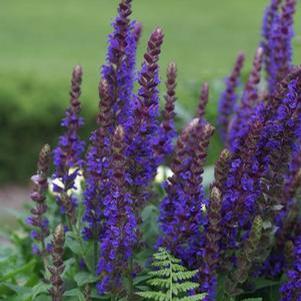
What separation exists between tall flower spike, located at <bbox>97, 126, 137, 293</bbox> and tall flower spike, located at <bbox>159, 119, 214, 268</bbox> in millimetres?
163

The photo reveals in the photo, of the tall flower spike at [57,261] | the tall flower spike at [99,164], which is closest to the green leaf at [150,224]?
the tall flower spike at [99,164]

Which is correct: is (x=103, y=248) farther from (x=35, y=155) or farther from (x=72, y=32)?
(x=72, y=32)

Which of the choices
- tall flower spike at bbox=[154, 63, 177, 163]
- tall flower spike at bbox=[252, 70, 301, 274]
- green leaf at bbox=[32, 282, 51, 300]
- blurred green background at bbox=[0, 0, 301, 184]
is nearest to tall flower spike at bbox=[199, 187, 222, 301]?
tall flower spike at bbox=[252, 70, 301, 274]

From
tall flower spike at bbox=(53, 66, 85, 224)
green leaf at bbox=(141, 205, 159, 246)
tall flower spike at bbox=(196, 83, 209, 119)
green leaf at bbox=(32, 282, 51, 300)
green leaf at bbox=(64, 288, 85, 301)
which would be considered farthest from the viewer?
tall flower spike at bbox=(196, 83, 209, 119)

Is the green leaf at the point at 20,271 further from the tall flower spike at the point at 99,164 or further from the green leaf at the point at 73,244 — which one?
the tall flower spike at the point at 99,164

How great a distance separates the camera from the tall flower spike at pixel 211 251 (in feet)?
9.63

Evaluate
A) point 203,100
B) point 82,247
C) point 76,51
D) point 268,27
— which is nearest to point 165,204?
point 82,247

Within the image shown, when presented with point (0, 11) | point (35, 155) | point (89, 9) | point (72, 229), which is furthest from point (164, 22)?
point (72, 229)

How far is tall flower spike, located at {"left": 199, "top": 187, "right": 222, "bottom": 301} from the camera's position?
2.94 m

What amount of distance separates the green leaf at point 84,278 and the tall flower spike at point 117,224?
23 centimetres

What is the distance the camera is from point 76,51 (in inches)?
720

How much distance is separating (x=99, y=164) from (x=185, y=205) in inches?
17.1

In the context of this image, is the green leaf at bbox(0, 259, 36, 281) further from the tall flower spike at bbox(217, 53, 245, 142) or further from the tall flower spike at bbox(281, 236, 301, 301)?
the tall flower spike at bbox(217, 53, 245, 142)

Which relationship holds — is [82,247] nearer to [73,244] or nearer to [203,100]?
[73,244]
